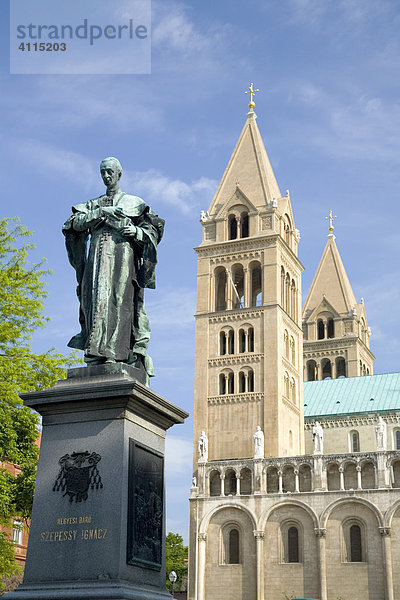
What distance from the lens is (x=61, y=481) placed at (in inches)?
373

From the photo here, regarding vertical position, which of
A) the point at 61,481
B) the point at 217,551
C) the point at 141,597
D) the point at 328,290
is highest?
the point at 328,290

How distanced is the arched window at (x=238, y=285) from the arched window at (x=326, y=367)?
23847 millimetres

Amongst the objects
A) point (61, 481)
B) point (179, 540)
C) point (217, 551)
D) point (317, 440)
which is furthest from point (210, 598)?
point (61, 481)

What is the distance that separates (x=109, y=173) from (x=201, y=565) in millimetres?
60280

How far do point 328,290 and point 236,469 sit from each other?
1647 inches

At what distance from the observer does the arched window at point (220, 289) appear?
78.8 metres

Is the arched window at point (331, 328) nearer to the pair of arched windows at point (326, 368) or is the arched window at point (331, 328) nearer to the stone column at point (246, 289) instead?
the pair of arched windows at point (326, 368)

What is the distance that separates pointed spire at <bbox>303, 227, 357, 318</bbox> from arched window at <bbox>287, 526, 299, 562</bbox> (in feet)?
138

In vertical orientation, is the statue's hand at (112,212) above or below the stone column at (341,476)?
below

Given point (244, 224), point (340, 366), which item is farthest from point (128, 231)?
point (340, 366)

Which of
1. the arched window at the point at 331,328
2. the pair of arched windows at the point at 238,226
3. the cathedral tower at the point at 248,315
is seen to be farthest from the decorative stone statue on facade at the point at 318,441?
the arched window at the point at 331,328

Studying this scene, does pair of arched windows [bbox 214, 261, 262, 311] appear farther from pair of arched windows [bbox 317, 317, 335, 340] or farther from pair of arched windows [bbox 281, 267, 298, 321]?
pair of arched windows [bbox 317, 317, 335, 340]

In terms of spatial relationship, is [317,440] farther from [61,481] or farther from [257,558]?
[61,481]

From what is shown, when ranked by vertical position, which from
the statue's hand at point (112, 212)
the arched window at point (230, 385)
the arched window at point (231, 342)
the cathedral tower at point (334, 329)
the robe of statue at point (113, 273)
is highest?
the cathedral tower at point (334, 329)
